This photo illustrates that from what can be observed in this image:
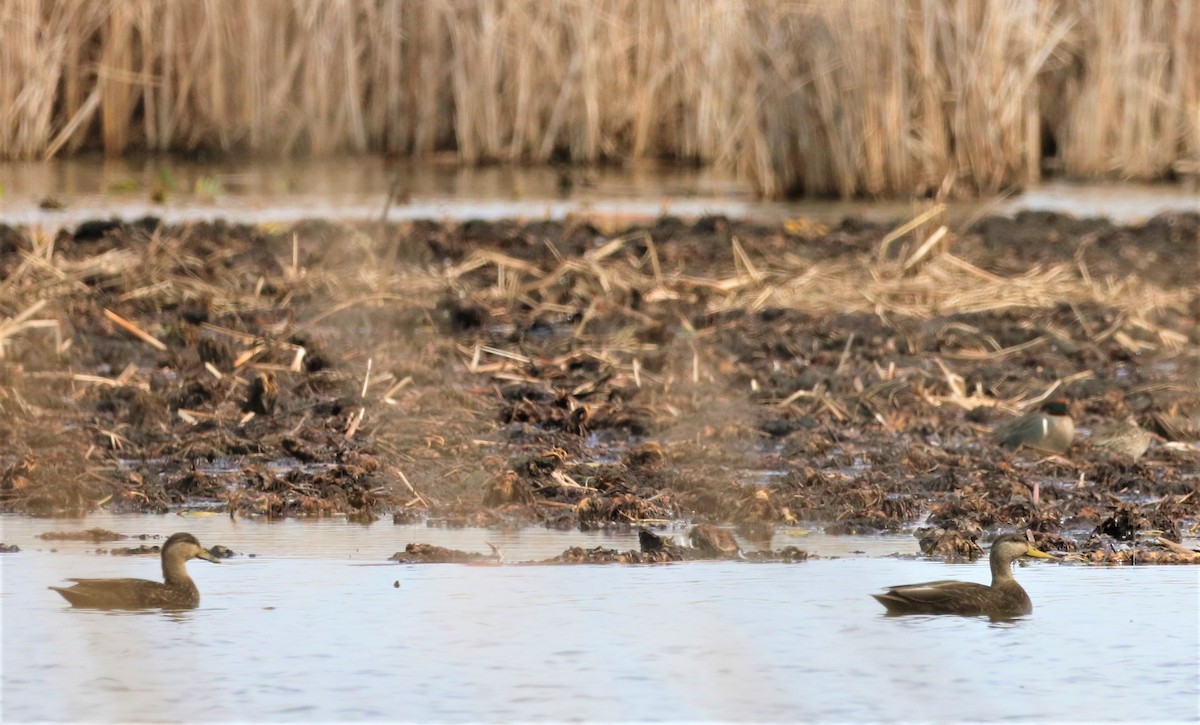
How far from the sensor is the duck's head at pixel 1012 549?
5.07m

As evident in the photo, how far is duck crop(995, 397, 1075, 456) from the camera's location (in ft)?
23.7

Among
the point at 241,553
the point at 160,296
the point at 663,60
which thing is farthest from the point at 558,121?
the point at 241,553

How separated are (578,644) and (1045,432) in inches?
125

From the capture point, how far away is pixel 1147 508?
6355 millimetres

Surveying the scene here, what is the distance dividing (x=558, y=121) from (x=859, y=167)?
4104 mm

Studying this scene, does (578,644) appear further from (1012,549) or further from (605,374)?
(605,374)

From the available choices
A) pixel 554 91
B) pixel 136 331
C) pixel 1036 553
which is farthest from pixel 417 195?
pixel 1036 553

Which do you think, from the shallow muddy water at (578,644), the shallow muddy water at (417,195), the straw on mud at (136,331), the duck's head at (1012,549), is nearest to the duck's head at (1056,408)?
the shallow muddy water at (578,644)

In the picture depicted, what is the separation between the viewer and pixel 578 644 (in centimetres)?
459

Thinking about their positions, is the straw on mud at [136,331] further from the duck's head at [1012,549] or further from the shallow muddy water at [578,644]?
the duck's head at [1012,549]

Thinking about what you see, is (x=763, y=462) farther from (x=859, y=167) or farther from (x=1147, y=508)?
Answer: (x=859, y=167)

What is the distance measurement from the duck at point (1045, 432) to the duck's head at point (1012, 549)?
5.76ft

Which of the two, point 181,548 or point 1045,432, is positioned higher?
point 1045,432

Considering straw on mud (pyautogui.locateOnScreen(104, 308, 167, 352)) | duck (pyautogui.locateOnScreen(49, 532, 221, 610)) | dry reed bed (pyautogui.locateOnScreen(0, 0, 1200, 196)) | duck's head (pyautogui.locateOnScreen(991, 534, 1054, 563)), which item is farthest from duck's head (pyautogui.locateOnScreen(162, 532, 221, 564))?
dry reed bed (pyautogui.locateOnScreen(0, 0, 1200, 196))
